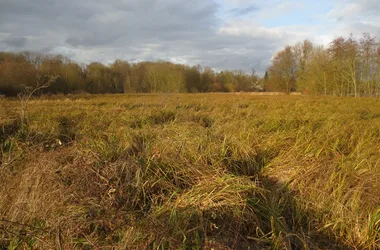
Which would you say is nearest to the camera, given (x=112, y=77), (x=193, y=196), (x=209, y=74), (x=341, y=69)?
(x=193, y=196)

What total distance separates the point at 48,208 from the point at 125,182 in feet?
2.60

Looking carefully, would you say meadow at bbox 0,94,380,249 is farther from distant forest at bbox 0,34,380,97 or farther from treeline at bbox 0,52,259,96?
treeline at bbox 0,52,259,96

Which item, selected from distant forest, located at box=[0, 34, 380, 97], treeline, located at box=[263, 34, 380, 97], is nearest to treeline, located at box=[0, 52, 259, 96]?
distant forest, located at box=[0, 34, 380, 97]

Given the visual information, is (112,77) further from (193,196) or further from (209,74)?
(193,196)

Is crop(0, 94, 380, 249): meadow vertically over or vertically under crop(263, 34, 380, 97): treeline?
Answer: under

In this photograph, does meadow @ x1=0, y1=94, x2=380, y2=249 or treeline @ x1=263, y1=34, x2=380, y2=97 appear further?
treeline @ x1=263, y1=34, x2=380, y2=97

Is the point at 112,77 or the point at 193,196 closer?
the point at 193,196

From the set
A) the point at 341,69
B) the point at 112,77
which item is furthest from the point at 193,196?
the point at 112,77

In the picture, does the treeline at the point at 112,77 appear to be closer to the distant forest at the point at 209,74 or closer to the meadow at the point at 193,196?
the distant forest at the point at 209,74

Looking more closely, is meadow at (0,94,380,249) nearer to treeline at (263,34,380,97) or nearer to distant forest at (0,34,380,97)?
distant forest at (0,34,380,97)

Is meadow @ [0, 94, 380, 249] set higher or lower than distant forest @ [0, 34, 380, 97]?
lower

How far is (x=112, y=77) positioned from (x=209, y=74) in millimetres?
25428

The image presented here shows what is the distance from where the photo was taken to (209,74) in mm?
63656

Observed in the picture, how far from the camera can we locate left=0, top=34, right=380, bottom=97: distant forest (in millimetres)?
29148
